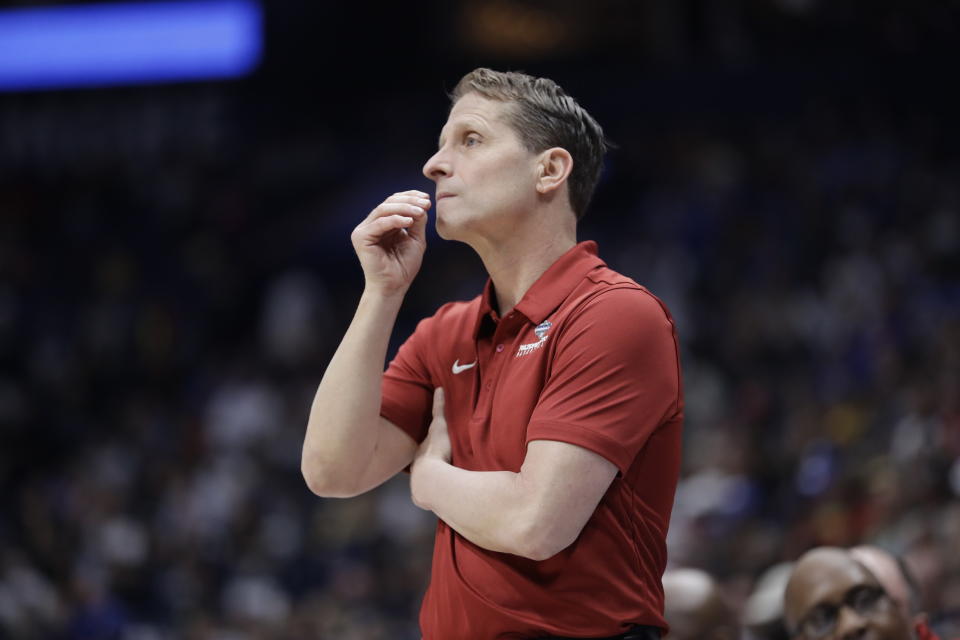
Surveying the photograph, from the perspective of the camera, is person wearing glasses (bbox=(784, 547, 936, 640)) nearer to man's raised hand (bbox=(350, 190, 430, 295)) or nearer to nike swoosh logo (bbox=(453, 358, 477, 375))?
nike swoosh logo (bbox=(453, 358, 477, 375))

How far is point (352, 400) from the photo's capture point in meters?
→ 2.83

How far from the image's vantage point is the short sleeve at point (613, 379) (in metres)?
2.50

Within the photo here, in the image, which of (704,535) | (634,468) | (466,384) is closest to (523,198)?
(466,384)

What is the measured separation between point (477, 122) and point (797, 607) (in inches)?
63.0

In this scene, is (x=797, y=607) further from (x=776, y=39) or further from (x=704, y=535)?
(x=776, y=39)

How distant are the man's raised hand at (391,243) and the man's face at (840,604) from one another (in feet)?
4.61

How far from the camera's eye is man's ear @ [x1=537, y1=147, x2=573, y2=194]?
2.87 m

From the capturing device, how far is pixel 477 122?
9.48 ft

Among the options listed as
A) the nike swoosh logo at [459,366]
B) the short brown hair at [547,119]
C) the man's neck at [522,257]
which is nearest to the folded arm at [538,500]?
the nike swoosh logo at [459,366]

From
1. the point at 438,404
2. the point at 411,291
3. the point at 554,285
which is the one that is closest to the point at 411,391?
the point at 438,404

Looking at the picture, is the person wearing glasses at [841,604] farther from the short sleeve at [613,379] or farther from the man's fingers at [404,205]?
the man's fingers at [404,205]

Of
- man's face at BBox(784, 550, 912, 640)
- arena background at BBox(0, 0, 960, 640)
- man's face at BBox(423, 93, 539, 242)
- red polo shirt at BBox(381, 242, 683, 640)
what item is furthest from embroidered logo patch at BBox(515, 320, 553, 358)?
arena background at BBox(0, 0, 960, 640)

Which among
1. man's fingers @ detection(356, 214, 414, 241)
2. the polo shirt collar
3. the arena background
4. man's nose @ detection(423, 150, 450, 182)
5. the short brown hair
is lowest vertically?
the arena background

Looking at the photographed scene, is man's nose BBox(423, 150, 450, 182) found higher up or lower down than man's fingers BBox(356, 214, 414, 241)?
higher up
